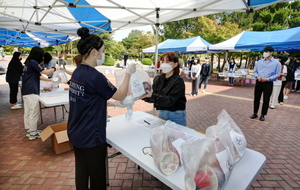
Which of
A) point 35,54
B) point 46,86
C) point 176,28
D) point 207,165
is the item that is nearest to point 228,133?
point 207,165

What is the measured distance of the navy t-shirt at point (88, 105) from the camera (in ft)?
4.30

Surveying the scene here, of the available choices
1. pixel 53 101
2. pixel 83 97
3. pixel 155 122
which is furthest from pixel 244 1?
pixel 53 101

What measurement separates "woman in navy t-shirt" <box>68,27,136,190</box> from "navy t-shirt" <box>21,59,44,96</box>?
2208 millimetres

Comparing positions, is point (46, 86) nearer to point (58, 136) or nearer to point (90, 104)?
point (58, 136)

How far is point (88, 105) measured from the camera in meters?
1.34

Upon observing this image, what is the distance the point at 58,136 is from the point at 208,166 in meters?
2.61

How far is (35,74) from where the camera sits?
319 cm

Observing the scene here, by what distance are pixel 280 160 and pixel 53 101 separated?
4.16 metres

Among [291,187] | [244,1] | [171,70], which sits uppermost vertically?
[244,1]

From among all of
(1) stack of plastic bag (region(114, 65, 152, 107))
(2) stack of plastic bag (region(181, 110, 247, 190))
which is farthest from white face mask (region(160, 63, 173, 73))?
(2) stack of plastic bag (region(181, 110, 247, 190))

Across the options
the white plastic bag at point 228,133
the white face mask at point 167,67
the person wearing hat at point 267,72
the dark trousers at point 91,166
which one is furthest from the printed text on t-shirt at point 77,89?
the person wearing hat at point 267,72

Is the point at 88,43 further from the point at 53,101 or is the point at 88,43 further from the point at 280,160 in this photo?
the point at 280,160

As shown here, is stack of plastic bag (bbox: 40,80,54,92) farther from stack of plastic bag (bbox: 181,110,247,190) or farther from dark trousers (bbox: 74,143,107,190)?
stack of plastic bag (bbox: 181,110,247,190)

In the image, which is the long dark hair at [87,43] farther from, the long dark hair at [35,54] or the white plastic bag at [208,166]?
the long dark hair at [35,54]
